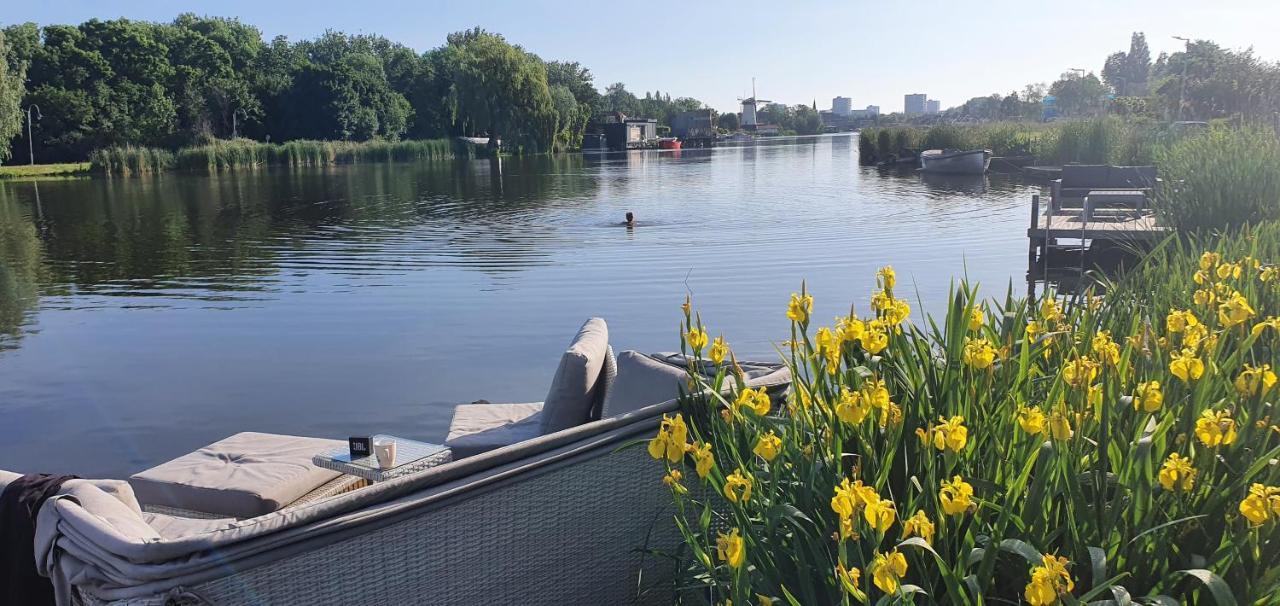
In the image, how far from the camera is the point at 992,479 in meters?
1.74

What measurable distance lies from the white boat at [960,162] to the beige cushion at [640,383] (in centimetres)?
3101

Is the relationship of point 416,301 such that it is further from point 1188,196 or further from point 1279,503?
point 1279,503

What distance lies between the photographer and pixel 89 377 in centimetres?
715

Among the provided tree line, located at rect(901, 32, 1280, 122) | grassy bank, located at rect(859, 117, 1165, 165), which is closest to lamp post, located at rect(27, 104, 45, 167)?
grassy bank, located at rect(859, 117, 1165, 165)

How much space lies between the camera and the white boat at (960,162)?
3219 centimetres

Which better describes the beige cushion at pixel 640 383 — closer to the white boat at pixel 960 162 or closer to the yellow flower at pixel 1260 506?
the yellow flower at pixel 1260 506

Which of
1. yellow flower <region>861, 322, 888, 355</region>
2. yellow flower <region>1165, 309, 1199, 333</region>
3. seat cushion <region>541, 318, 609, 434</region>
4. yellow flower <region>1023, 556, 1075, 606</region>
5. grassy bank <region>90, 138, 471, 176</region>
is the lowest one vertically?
seat cushion <region>541, 318, 609, 434</region>

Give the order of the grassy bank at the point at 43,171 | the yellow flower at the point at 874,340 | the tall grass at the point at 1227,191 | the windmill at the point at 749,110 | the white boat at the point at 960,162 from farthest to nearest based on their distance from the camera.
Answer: the windmill at the point at 749,110 → the grassy bank at the point at 43,171 → the white boat at the point at 960,162 → the tall grass at the point at 1227,191 → the yellow flower at the point at 874,340

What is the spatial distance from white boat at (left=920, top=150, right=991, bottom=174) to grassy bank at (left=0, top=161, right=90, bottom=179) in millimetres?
33105

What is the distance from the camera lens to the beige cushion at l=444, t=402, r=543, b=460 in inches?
147

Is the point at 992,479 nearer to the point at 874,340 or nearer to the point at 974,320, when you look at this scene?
the point at 874,340

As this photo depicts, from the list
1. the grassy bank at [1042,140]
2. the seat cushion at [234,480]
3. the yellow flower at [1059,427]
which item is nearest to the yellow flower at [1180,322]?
the yellow flower at [1059,427]

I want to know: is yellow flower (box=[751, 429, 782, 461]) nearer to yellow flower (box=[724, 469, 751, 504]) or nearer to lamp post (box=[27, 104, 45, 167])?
yellow flower (box=[724, 469, 751, 504])

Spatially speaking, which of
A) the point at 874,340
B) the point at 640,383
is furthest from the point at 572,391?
the point at 874,340
